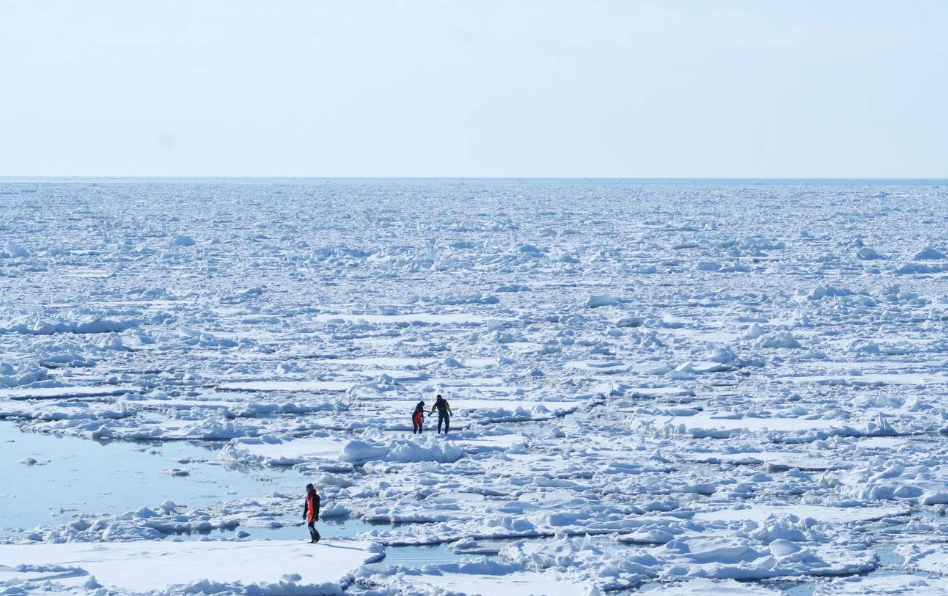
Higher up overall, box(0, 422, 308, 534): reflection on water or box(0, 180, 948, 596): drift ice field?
box(0, 180, 948, 596): drift ice field

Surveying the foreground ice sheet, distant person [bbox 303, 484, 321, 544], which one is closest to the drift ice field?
the foreground ice sheet

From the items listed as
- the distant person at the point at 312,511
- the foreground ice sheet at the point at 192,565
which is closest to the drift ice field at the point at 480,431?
the foreground ice sheet at the point at 192,565

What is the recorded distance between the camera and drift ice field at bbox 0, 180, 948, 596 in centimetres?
898

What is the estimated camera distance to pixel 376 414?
1429 centimetres

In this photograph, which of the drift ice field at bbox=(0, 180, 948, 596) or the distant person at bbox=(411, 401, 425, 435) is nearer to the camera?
the drift ice field at bbox=(0, 180, 948, 596)

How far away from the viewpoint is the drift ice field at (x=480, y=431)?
8.98 meters

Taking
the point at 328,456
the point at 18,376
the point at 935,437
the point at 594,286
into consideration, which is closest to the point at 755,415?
the point at 935,437

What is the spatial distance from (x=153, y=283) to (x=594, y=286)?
9.62 meters

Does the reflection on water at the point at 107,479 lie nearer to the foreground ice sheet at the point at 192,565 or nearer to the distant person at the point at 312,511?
the foreground ice sheet at the point at 192,565

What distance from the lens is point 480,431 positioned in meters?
13.4

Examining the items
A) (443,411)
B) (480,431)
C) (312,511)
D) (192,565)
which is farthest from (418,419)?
(192,565)

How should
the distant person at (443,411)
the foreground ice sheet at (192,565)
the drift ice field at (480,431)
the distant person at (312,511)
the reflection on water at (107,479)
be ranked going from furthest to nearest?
the distant person at (443,411) → the reflection on water at (107,479) → the distant person at (312,511) → the drift ice field at (480,431) → the foreground ice sheet at (192,565)

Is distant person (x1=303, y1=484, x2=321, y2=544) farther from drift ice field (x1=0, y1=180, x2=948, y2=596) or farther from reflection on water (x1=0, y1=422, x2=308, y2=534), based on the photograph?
reflection on water (x1=0, y1=422, x2=308, y2=534)

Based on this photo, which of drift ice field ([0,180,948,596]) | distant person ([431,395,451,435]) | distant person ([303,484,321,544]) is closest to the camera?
drift ice field ([0,180,948,596])
